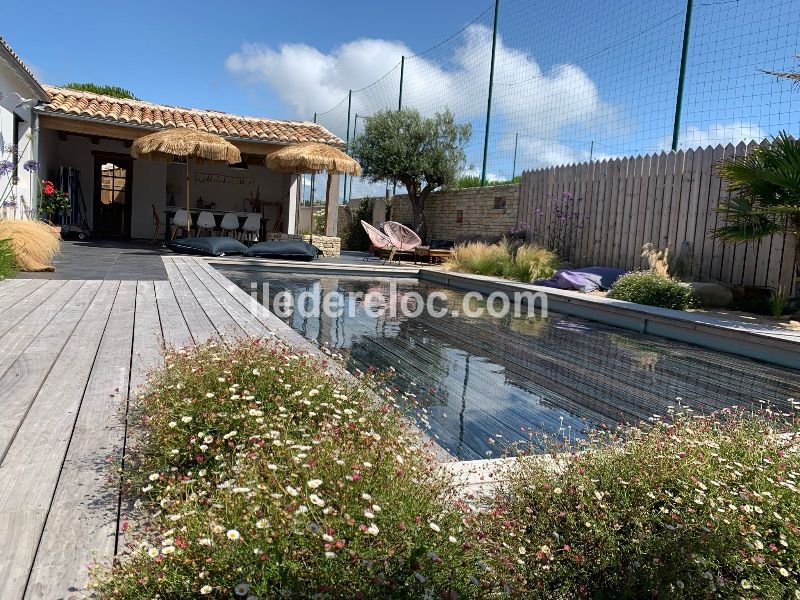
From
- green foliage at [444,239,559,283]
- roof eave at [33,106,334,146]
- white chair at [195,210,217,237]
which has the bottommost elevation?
green foliage at [444,239,559,283]

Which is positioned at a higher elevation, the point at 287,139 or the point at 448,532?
the point at 287,139

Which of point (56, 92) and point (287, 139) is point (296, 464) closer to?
point (287, 139)

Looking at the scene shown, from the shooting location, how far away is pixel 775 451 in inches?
71.1

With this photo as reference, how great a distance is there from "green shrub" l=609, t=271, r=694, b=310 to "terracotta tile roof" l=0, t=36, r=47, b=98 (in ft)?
27.3

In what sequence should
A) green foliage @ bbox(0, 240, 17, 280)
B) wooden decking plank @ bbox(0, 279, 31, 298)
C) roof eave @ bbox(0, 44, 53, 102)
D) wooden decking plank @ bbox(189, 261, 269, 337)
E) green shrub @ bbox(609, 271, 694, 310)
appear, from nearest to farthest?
1. wooden decking plank @ bbox(189, 261, 269, 337)
2. wooden decking plank @ bbox(0, 279, 31, 298)
3. green foliage @ bbox(0, 240, 17, 280)
4. green shrub @ bbox(609, 271, 694, 310)
5. roof eave @ bbox(0, 44, 53, 102)

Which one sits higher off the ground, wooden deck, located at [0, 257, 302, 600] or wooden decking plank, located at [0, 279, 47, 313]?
wooden decking plank, located at [0, 279, 47, 313]

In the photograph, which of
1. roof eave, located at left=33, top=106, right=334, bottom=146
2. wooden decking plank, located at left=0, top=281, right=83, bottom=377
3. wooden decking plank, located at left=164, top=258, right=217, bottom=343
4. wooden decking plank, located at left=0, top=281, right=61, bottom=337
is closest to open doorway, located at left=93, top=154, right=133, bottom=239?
roof eave, located at left=33, top=106, right=334, bottom=146

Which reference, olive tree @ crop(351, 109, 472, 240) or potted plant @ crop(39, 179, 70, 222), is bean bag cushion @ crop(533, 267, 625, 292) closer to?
olive tree @ crop(351, 109, 472, 240)

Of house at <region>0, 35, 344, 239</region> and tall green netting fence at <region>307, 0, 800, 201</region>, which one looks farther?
house at <region>0, 35, 344, 239</region>

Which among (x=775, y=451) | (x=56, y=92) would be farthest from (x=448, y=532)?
(x=56, y=92)

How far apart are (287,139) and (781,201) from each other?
9.73 meters

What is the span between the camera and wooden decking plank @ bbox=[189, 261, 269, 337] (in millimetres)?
3918

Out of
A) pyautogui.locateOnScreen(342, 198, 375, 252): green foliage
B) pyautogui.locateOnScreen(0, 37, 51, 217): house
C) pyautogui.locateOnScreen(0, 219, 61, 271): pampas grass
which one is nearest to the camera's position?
pyautogui.locateOnScreen(0, 219, 61, 271): pampas grass

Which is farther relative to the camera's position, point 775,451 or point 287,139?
point 287,139
